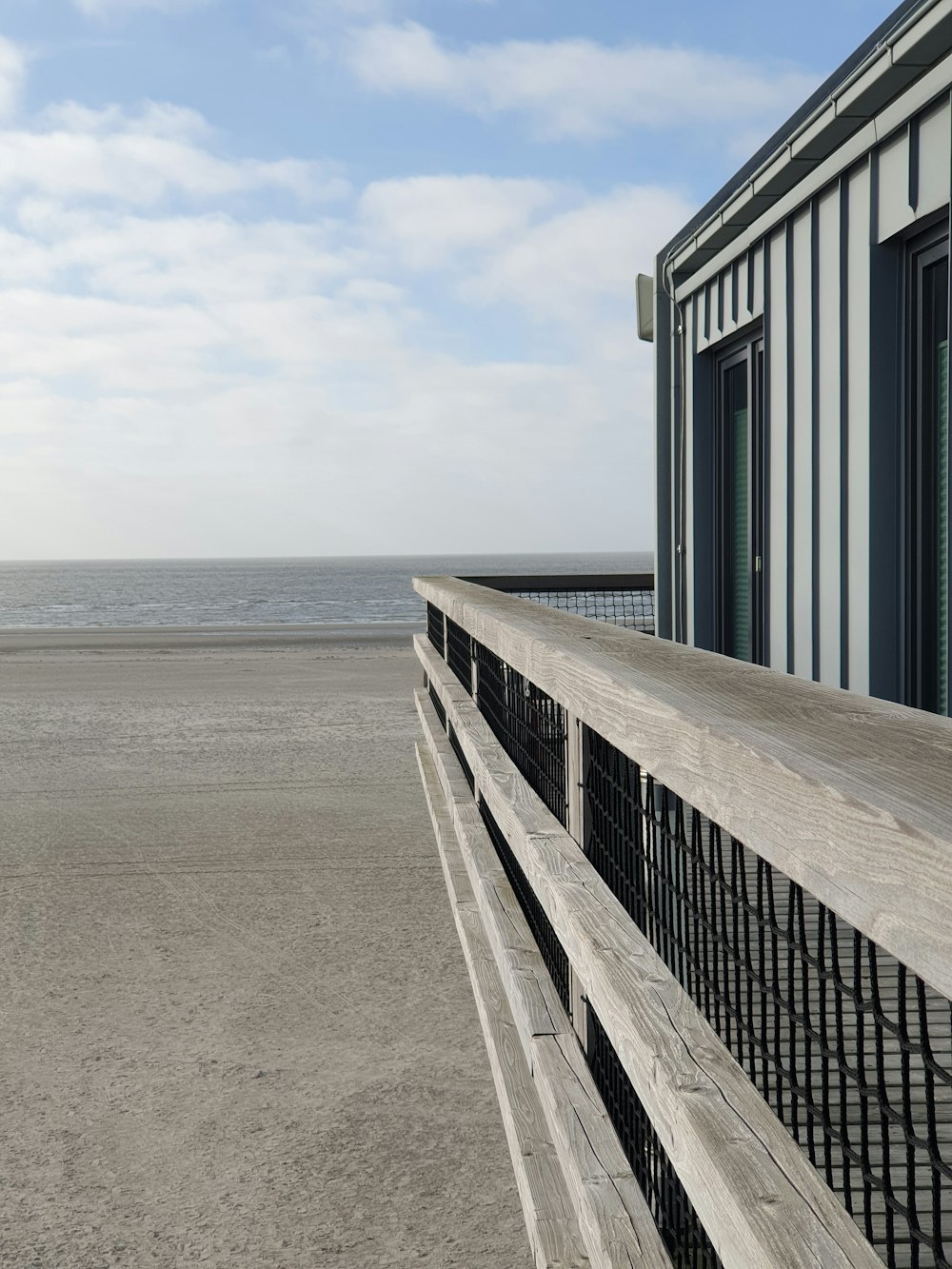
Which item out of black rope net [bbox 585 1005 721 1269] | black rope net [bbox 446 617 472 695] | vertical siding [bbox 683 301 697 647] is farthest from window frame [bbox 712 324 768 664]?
black rope net [bbox 585 1005 721 1269]

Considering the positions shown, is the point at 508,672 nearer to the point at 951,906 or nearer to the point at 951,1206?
the point at 951,1206

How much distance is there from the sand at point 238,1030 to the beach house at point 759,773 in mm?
438

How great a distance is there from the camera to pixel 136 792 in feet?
29.5

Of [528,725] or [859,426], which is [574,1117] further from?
[859,426]

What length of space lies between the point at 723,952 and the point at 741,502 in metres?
4.68

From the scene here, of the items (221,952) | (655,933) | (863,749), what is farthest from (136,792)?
(863,749)

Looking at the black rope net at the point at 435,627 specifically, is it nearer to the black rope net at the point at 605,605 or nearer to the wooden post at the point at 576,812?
the black rope net at the point at 605,605

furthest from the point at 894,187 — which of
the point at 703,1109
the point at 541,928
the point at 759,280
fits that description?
the point at 703,1109

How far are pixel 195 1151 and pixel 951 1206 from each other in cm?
217

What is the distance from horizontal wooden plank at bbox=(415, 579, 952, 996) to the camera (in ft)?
3.01

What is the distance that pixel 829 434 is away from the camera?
491cm

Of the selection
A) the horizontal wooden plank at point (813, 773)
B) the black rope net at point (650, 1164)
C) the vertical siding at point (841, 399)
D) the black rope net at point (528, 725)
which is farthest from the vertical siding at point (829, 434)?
the horizontal wooden plank at point (813, 773)

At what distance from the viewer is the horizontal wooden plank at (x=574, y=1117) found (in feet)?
6.47

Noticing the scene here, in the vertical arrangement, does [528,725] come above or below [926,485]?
below
